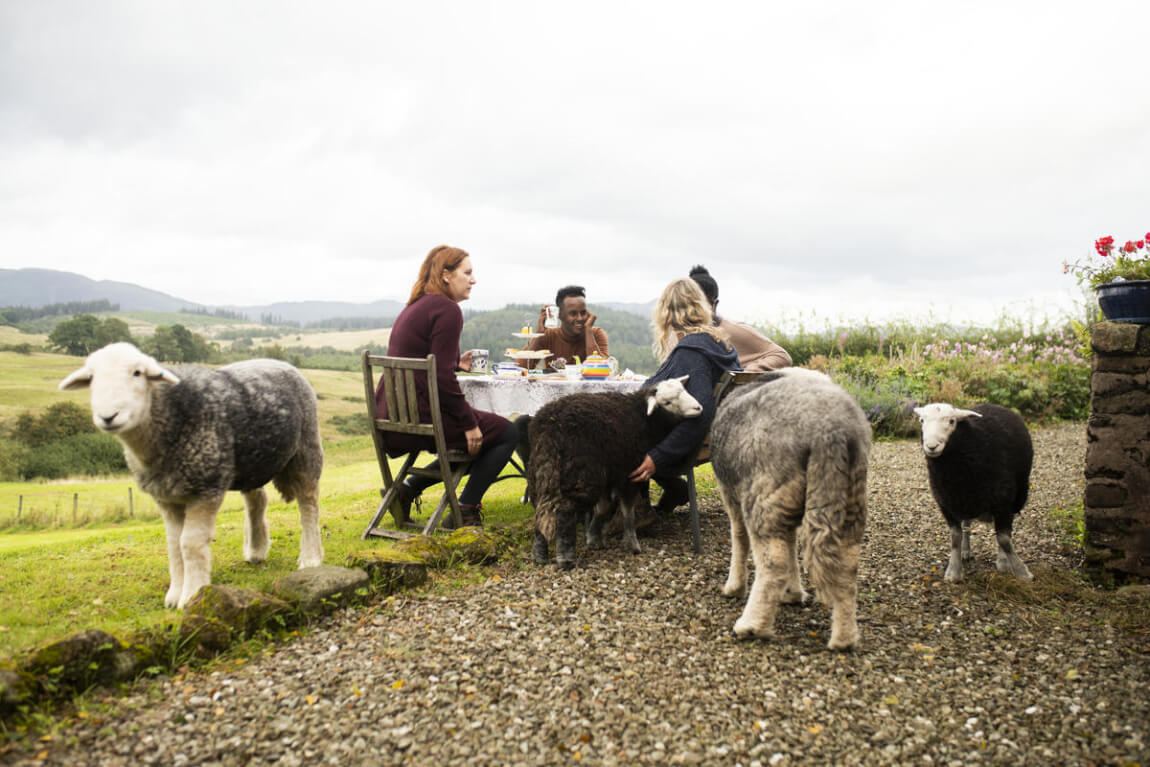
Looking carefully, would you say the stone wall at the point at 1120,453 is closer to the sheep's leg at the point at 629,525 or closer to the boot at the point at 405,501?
the sheep's leg at the point at 629,525

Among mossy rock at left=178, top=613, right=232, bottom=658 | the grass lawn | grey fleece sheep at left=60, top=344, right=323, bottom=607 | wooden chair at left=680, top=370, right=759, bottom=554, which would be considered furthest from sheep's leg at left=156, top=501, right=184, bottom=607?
wooden chair at left=680, top=370, right=759, bottom=554

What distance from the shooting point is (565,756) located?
2.71 meters

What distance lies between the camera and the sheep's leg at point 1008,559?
4.79 m

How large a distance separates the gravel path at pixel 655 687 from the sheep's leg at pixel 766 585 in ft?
0.36

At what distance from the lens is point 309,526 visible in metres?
5.03

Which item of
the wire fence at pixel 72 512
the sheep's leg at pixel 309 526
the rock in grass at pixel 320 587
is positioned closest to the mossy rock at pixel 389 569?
the rock in grass at pixel 320 587

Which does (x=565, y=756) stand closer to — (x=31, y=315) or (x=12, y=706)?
(x=12, y=706)

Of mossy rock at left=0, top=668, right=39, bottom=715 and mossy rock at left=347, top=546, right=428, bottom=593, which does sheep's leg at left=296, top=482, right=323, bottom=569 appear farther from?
mossy rock at left=0, top=668, right=39, bottom=715

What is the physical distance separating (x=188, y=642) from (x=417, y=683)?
1.25 meters

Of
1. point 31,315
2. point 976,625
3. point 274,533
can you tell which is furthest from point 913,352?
point 31,315

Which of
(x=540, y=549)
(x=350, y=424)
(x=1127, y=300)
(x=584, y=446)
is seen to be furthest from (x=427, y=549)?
(x=350, y=424)

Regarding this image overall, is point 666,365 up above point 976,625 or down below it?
above

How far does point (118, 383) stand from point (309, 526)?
186 cm

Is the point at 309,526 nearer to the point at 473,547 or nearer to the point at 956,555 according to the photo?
the point at 473,547
